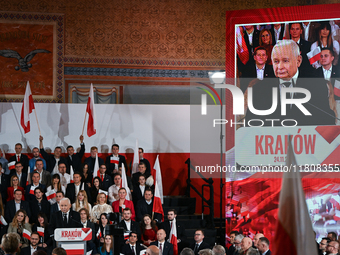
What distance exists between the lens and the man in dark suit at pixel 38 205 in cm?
901

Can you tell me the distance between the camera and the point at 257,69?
30.2 feet

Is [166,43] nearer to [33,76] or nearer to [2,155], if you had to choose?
[33,76]

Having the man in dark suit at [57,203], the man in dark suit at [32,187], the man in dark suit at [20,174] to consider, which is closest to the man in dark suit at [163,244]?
the man in dark suit at [57,203]

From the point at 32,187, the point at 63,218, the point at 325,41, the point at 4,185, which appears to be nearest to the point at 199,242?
the point at 63,218

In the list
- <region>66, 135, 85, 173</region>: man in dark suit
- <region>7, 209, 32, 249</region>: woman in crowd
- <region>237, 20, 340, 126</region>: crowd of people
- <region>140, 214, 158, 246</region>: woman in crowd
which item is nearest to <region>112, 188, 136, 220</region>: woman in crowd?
<region>140, 214, 158, 246</region>: woman in crowd

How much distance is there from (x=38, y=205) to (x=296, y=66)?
6.06 metres

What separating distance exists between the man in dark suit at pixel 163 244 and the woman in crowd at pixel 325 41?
15.2 feet

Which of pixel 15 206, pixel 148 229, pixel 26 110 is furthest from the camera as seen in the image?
pixel 26 110

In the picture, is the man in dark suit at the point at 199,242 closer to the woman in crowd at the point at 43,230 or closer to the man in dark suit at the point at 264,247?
the man in dark suit at the point at 264,247

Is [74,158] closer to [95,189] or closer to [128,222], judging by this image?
[95,189]

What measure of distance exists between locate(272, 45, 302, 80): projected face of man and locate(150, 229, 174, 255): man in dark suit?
4012 mm

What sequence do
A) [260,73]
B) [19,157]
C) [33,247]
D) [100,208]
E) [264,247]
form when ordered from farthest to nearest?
[19,157], [260,73], [100,208], [33,247], [264,247]

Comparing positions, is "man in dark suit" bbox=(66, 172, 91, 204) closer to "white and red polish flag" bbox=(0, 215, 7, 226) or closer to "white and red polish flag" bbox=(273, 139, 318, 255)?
"white and red polish flag" bbox=(0, 215, 7, 226)

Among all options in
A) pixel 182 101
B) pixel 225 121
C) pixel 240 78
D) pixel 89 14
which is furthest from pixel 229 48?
pixel 89 14
